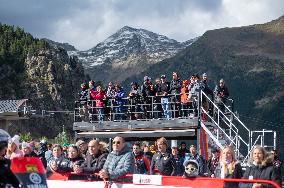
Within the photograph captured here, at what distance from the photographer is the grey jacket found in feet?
31.4

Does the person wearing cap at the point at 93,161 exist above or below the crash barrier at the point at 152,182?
above

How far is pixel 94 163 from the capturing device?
1061 centimetres

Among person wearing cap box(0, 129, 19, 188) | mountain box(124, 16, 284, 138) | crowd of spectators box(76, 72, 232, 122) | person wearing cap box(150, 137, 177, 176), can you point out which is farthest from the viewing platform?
mountain box(124, 16, 284, 138)

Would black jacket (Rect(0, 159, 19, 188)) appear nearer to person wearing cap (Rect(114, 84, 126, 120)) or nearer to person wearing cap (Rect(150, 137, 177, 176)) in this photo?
person wearing cap (Rect(150, 137, 177, 176))

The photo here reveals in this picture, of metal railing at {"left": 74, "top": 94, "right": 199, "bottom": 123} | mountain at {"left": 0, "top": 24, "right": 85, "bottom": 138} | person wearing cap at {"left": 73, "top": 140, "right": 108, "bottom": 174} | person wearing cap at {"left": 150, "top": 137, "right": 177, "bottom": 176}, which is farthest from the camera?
mountain at {"left": 0, "top": 24, "right": 85, "bottom": 138}

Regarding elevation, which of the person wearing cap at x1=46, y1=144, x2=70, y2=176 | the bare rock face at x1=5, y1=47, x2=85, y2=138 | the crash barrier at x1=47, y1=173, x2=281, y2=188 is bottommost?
the crash barrier at x1=47, y1=173, x2=281, y2=188

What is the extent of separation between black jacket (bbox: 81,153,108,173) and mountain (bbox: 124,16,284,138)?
97556 mm

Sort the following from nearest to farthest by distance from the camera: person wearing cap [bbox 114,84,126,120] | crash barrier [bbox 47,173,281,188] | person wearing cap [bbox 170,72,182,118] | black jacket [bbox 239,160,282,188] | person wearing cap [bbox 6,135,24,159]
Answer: person wearing cap [bbox 6,135,24,159] < crash barrier [bbox 47,173,281,188] < black jacket [bbox 239,160,282,188] < person wearing cap [bbox 170,72,182,118] < person wearing cap [bbox 114,84,126,120]

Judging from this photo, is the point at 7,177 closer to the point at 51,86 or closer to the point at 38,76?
the point at 51,86

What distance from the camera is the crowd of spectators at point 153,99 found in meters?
18.4

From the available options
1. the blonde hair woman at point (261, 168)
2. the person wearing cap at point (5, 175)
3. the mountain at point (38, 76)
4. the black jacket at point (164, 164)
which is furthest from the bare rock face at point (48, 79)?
the person wearing cap at point (5, 175)

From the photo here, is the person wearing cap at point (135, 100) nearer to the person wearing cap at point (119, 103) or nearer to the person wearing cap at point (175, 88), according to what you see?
the person wearing cap at point (119, 103)

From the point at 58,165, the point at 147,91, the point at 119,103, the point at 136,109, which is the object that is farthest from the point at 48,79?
the point at 58,165

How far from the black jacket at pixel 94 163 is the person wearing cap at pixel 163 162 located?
198cm
